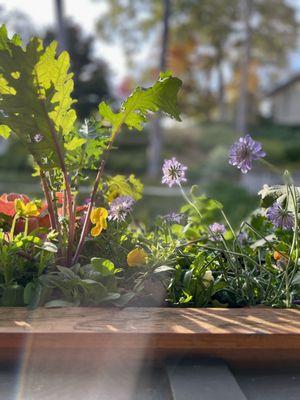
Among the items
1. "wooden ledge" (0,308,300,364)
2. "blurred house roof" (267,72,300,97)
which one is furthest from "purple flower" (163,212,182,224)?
"blurred house roof" (267,72,300,97)

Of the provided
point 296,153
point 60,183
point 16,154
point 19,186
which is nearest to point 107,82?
point 16,154

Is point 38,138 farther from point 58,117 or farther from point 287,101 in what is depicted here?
point 287,101

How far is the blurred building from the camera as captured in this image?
30164 mm

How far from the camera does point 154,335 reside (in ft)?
3.52

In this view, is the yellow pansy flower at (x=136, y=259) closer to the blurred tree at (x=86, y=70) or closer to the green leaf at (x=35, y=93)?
the green leaf at (x=35, y=93)

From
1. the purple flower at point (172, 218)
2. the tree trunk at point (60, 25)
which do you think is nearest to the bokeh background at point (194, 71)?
the tree trunk at point (60, 25)

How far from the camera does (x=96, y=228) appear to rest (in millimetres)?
1423

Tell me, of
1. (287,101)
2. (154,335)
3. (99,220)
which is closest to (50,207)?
(99,220)

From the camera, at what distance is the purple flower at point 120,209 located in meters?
1.52

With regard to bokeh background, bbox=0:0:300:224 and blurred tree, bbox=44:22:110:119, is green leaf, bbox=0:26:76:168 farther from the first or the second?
blurred tree, bbox=44:22:110:119

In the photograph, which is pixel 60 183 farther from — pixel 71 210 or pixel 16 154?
pixel 16 154

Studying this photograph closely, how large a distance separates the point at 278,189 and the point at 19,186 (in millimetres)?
13761

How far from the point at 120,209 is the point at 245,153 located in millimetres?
392

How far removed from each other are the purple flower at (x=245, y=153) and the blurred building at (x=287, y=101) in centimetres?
2909
